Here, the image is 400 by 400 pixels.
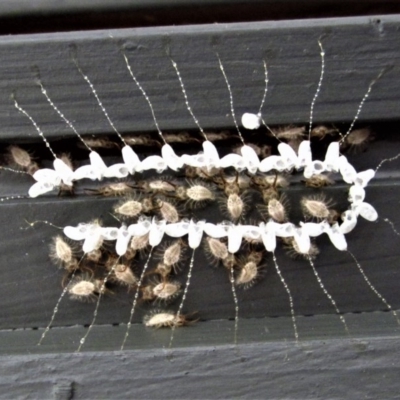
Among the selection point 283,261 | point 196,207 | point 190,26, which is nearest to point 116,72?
point 190,26

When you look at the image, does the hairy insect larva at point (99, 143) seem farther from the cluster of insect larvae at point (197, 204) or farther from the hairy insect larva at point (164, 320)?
the hairy insect larva at point (164, 320)

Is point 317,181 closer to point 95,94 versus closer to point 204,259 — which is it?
point 204,259

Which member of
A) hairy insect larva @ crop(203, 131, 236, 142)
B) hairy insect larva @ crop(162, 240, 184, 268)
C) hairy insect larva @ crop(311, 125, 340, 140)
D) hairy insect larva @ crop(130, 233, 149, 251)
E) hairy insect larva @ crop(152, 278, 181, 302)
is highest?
hairy insect larva @ crop(203, 131, 236, 142)

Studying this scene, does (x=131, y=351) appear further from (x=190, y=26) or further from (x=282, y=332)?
(x=190, y=26)

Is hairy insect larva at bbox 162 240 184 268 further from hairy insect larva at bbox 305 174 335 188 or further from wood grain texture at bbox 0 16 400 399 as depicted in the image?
hairy insect larva at bbox 305 174 335 188

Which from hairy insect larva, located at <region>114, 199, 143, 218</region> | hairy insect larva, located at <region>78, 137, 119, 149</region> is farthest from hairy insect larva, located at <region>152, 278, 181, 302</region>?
hairy insect larva, located at <region>78, 137, 119, 149</region>

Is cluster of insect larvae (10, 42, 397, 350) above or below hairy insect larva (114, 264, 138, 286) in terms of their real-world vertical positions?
above

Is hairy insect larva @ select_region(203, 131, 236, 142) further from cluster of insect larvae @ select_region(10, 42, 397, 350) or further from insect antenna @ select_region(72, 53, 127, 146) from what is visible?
insect antenna @ select_region(72, 53, 127, 146)

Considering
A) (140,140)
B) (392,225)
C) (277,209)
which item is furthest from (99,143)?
(392,225)

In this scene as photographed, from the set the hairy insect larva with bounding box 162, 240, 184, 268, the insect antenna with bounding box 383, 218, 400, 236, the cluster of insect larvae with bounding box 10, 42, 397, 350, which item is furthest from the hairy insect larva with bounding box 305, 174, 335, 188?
the hairy insect larva with bounding box 162, 240, 184, 268
